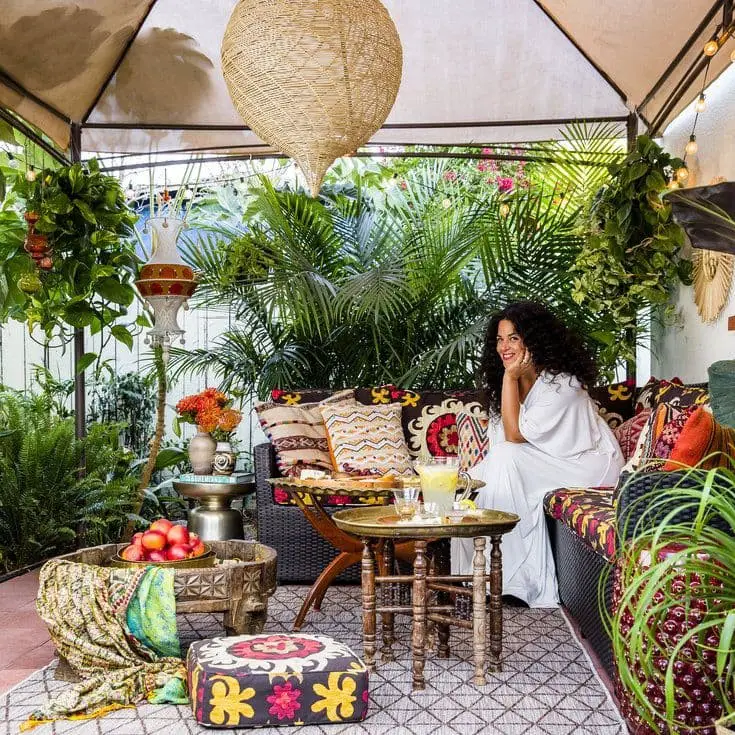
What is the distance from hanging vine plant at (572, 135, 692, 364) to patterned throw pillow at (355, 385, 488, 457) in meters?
0.82

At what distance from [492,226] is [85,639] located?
3.31 metres

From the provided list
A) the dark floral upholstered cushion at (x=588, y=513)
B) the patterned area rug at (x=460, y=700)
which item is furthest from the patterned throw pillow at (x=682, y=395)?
the patterned area rug at (x=460, y=700)

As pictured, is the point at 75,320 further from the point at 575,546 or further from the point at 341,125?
the point at 575,546

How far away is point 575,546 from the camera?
3.74 metres

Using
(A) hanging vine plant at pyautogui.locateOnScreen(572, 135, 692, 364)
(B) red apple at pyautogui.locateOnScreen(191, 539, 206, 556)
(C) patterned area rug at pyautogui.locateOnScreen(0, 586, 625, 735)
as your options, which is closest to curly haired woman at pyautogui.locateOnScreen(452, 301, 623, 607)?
(A) hanging vine plant at pyautogui.locateOnScreen(572, 135, 692, 364)

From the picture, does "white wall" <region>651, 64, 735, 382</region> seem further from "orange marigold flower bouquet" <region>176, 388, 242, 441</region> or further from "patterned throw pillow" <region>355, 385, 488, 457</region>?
"orange marigold flower bouquet" <region>176, 388, 242, 441</region>

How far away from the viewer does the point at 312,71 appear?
3.28 m

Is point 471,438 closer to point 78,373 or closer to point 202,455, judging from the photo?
point 202,455

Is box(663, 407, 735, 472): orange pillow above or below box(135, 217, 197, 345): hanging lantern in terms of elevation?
below

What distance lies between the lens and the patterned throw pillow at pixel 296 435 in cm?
495

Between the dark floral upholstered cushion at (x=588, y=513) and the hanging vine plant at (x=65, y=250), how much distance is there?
2.63 meters

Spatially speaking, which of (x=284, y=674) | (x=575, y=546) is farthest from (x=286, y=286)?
(x=284, y=674)

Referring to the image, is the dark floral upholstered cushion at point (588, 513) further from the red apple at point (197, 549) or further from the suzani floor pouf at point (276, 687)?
the red apple at point (197, 549)

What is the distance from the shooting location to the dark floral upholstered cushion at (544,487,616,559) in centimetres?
301
